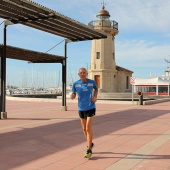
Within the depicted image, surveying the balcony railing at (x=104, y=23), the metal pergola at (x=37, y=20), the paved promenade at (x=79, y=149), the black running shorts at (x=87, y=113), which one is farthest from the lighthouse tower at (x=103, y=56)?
the black running shorts at (x=87, y=113)

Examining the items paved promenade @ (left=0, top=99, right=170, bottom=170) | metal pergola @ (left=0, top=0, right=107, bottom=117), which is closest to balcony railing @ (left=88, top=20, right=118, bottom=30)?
metal pergola @ (left=0, top=0, right=107, bottom=117)

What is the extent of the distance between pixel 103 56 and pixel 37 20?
27.4 metres

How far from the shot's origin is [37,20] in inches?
505

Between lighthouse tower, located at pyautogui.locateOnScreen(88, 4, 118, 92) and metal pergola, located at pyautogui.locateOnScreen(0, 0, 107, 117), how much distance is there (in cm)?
2337

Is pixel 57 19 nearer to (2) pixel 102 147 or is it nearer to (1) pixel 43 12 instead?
(1) pixel 43 12

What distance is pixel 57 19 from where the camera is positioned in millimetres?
12906

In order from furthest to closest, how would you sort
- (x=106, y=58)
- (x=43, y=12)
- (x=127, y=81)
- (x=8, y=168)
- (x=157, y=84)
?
1. (x=157, y=84)
2. (x=127, y=81)
3. (x=106, y=58)
4. (x=43, y=12)
5. (x=8, y=168)

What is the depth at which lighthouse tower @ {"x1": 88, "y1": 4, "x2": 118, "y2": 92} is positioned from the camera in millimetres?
39812

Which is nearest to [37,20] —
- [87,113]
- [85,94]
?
[85,94]

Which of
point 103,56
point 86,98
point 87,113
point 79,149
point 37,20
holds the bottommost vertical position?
point 79,149

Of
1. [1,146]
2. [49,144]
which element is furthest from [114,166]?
[1,146]

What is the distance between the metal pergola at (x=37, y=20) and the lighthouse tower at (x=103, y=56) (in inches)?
920

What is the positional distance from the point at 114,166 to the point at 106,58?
1384 inches

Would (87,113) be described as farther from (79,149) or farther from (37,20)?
(37,20)
